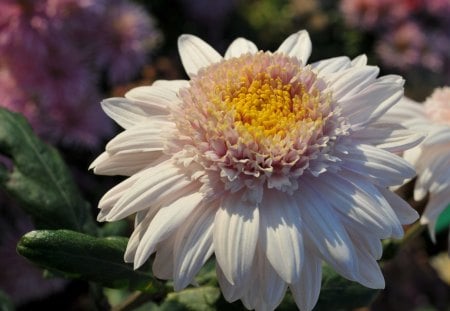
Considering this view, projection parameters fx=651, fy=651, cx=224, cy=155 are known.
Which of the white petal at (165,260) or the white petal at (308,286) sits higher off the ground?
the white petal at (165,260)

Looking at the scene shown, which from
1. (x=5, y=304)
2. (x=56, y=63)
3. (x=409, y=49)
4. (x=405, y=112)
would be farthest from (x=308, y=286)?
(x=409, y=49)

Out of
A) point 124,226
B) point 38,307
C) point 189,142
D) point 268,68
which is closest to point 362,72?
point 268,68

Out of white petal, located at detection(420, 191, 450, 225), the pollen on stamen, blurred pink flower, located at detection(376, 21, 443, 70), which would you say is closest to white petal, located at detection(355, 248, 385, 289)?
the pollen on stamen

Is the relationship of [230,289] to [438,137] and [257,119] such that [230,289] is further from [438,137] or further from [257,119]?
[438,137]

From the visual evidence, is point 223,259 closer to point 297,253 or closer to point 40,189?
point 297,253

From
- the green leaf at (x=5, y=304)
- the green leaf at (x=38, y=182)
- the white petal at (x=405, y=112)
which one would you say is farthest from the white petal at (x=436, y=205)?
the green leaf at (x=5, y=304)

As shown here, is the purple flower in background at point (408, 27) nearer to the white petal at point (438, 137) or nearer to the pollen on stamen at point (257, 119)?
the white petal at point (438, 137)

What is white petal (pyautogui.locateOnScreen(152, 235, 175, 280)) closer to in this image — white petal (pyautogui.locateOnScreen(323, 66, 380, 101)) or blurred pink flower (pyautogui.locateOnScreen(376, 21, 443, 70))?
white petal (pyautogui.locateOnScreen(323, 66, 380, 101))
